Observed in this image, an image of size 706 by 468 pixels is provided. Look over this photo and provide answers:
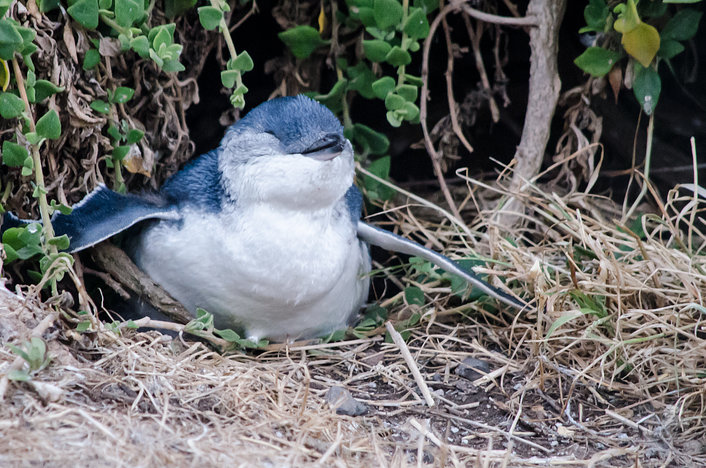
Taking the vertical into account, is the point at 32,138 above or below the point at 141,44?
below

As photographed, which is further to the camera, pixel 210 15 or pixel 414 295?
pixel 414 295

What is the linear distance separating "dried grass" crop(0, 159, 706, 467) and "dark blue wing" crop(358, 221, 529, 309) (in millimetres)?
68

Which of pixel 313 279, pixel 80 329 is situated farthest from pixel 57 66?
pixel 313 279

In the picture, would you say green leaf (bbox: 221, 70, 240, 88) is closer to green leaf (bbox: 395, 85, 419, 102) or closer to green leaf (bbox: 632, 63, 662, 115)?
green leaf (bbox: 395, 85, 419, 102)

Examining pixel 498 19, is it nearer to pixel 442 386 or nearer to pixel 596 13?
pixel 596 13

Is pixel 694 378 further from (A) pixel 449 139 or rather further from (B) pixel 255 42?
(B) pixel 255 42

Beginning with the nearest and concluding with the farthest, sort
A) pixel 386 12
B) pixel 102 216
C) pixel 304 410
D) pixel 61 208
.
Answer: pixel 304 410 < pixel 61 208 < pixel 102 216 < pixel 386 12

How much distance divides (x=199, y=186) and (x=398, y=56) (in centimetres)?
82

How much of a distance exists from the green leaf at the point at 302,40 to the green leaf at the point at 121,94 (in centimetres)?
66

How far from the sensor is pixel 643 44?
2.63 meters

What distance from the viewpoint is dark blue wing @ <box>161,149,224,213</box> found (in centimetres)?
249

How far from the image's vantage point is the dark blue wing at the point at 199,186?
249 cm

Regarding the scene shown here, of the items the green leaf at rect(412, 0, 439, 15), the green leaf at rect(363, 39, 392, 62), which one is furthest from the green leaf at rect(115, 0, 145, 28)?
the green leaf at rect(412, 0, 439, 15)

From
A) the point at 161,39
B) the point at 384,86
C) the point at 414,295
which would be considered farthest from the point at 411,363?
the point at 161,39
